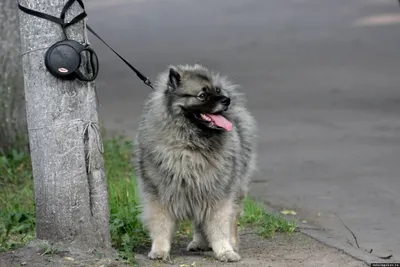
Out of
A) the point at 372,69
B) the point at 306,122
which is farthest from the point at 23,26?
the point at 372,69

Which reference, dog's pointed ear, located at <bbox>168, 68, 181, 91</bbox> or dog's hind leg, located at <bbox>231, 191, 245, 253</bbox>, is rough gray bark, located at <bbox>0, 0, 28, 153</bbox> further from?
dog's pointed ear, located at <bbox>168, 68, 181, 91</bbox>

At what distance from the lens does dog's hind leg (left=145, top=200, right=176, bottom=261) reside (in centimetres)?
622

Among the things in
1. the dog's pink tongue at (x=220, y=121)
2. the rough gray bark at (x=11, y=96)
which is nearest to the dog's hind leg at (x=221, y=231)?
the dog's pink tongue at (x=220, y=121)

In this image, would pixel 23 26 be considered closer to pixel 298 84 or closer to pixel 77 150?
pixel 77 150

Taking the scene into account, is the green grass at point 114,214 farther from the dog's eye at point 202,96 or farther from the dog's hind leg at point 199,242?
the dog's eye at point 202,96

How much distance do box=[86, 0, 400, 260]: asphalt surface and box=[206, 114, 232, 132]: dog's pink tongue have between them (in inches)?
60.7

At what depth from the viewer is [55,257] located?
583 cm

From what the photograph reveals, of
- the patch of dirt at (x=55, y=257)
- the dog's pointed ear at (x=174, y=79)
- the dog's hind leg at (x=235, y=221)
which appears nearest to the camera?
the patch of dirt at (x=55, y=257)

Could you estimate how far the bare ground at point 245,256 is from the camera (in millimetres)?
5840

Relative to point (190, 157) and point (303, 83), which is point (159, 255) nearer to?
point (190, 157)

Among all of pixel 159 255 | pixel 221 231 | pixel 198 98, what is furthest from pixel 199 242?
pixel 198 98

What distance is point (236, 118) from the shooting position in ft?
21.3

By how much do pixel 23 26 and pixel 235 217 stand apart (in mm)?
1943

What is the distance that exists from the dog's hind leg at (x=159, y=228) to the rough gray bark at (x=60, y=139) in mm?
420
